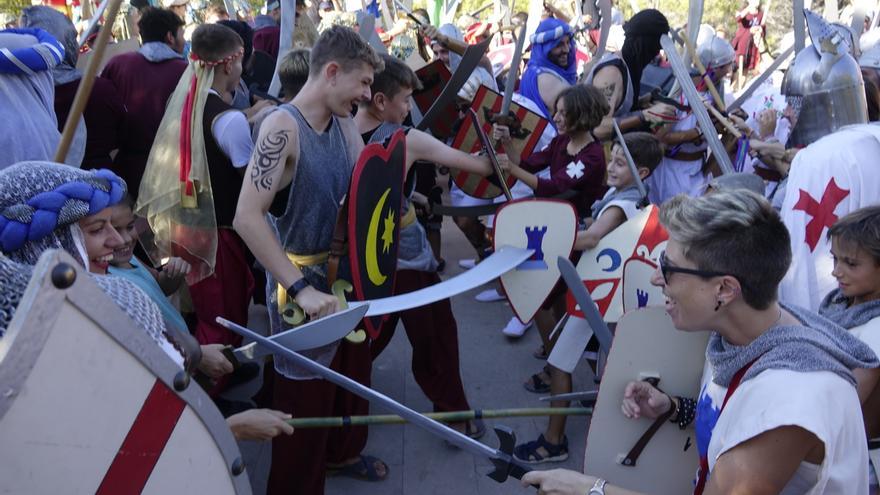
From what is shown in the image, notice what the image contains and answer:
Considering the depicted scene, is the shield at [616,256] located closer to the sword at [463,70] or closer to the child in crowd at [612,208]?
the child in crowd at [612,208]

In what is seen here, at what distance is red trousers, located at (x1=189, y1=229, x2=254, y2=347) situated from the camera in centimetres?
343

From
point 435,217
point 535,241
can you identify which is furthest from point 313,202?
point 435,217

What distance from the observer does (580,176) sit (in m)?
3.62

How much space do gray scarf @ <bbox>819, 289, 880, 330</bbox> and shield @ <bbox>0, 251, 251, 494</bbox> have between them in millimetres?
1545

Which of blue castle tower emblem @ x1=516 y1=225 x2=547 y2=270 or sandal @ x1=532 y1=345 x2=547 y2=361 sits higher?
blue castle tower emblem @ x1=516 y1=225 x2=547 y2=270

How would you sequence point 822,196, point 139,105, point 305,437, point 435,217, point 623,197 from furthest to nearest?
point 435,217
point 139,105
point 623,197
point 305,437
point 822,196

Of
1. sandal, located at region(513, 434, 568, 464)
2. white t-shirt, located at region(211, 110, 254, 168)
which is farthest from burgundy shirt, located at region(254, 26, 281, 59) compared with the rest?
sandal, located at region(513, 434, 568, 464)

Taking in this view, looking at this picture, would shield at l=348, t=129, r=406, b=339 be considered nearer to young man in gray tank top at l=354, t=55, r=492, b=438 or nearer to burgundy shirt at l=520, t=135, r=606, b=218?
young man in gray tank top at l=354, t=55, r=492, b=438

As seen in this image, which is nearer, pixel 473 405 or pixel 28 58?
pixel 28 58

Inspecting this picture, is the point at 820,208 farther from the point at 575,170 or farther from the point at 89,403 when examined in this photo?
the point at 89,403

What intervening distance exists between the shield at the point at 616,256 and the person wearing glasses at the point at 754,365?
3.13 ft

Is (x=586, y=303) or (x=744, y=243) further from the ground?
(x=744, y=243)

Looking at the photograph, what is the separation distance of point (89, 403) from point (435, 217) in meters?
4.54

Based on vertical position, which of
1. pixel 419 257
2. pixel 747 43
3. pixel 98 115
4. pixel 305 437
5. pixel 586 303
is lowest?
pixel 305 437
